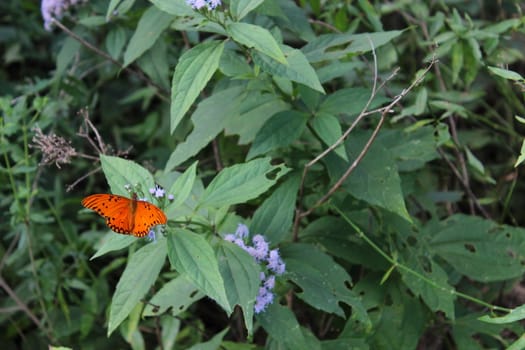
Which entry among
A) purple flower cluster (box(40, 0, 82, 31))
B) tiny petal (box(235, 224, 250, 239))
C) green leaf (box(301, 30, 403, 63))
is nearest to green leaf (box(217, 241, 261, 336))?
tiny petal (box(235, 224, 250, 239))

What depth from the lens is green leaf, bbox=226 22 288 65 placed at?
180cm

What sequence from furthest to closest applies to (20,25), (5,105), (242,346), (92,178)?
(20,25) < (92,178) < (5,105) < (242,346)

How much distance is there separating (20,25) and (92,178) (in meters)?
1.16

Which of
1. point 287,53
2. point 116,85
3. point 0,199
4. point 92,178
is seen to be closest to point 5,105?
point 0,199

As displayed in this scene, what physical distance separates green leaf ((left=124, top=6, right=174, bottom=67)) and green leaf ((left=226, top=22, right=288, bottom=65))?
672mm

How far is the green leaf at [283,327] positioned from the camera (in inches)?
78.9

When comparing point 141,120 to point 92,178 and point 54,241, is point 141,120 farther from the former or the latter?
point 54,241

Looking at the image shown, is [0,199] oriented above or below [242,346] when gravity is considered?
above

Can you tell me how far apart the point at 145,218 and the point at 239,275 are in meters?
0.32

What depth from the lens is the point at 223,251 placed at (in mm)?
1967

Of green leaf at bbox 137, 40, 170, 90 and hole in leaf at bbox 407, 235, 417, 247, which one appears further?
green leaf at bbox 137, 40, 170, 90


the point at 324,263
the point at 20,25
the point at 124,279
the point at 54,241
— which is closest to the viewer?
the point at 124,279

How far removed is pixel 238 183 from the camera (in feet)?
6.37

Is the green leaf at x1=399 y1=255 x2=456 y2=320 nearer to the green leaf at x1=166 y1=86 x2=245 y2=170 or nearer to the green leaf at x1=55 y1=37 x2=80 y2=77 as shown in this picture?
the green leaf at x1=166 y1=86 x2=245 y2=170
